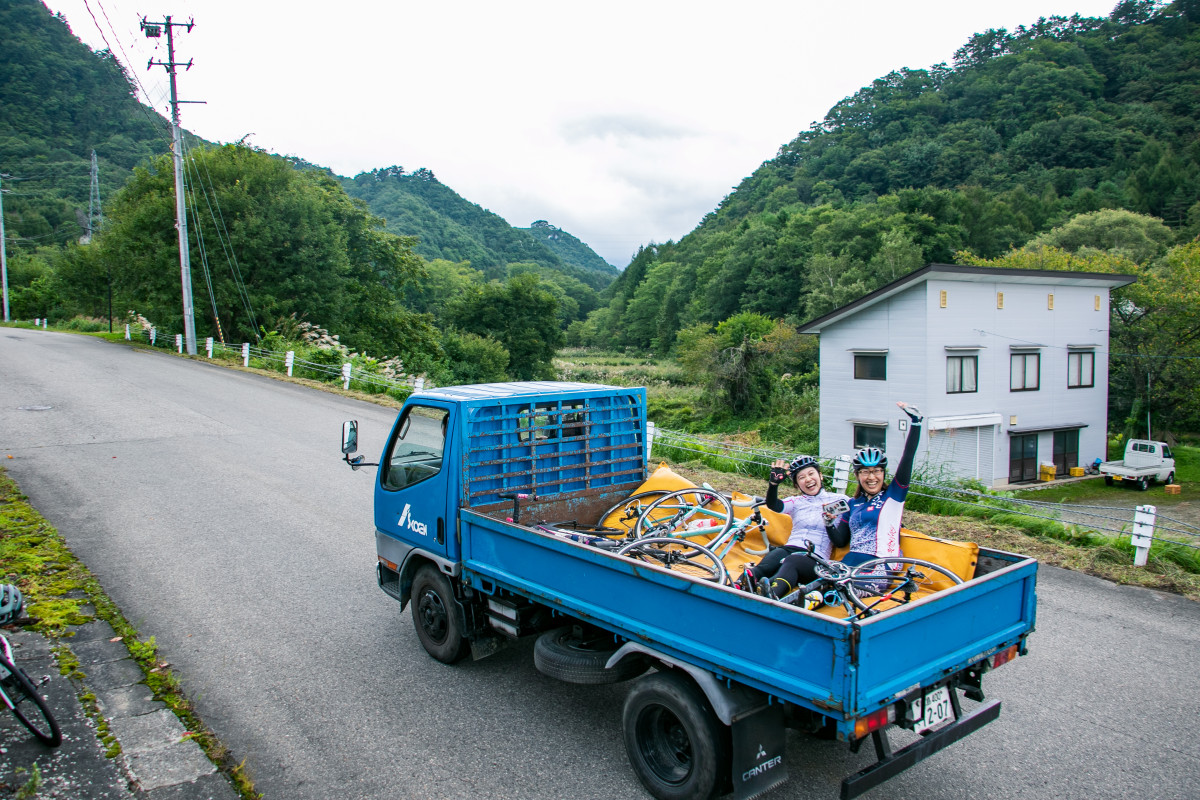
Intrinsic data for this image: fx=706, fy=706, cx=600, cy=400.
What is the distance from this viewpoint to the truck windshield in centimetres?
526

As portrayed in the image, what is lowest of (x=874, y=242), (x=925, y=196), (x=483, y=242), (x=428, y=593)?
(x=428, y=593)

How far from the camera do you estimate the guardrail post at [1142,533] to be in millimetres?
6750

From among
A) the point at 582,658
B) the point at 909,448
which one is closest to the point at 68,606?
the point at 582,658

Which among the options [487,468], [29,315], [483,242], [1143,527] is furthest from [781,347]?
[483,242]

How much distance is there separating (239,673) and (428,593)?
138 centimetres

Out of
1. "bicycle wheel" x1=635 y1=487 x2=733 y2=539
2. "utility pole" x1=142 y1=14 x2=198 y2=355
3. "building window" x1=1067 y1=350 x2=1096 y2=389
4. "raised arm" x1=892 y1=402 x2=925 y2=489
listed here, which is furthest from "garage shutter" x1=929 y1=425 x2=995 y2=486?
"utility pole" x1=142 y1=14 x2=198 y2=355

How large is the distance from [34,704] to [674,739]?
368 centimetres

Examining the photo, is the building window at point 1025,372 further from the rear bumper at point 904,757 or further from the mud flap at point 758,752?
the mud flap at point 758,752

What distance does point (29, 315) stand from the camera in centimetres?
5294

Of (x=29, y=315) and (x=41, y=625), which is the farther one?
(x=29, y=315)

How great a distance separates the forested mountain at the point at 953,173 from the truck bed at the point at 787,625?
51.3 metres

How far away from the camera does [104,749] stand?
397 centimetres

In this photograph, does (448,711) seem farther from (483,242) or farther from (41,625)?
(483,242)

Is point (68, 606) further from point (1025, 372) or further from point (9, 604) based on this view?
point (1025, 372)
